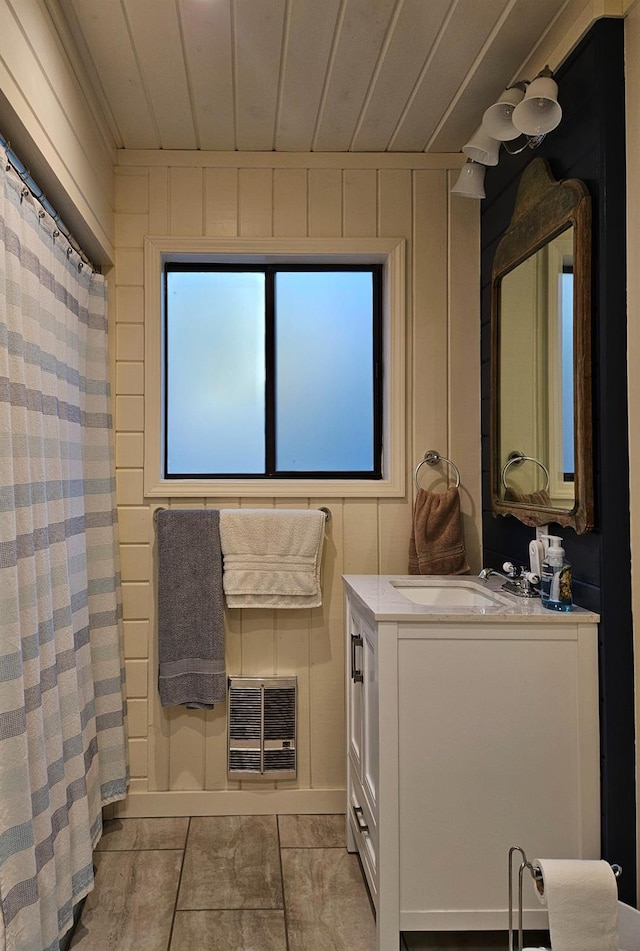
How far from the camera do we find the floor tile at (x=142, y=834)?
250 cm

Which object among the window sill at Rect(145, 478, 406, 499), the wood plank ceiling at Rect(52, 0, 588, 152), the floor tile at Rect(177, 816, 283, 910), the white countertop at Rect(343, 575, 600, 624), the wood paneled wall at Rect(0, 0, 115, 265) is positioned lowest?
the floor tile at Rect(177, 816, 283, 910)

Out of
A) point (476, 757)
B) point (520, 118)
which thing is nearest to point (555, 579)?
point (476, 757)

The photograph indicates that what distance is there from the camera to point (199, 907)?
2121 mm

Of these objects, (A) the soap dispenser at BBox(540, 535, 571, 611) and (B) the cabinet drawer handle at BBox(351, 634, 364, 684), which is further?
(B) the cabinet drawer handle at BBox(351, 634, 364, 684)

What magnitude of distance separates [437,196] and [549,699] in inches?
74.2

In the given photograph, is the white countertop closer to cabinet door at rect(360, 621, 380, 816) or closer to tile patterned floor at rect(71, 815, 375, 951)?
cabinet door at rect(360, 621, 380, 816)

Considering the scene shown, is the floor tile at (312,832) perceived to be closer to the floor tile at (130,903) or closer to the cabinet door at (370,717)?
the floor tile at (130,903)

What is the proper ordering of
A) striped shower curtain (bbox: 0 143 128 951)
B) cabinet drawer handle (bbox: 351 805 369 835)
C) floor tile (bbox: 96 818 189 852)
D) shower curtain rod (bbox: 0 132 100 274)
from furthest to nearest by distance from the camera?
1. floor tile (bbox: 96 818 189 852)
2. cabinet drawer handle (bbox: 351 805 369 835)
3. shower curtain rod (bbox: 0 132 100 274)
4. striped shower curtain (bbox: 0 143 128 951)

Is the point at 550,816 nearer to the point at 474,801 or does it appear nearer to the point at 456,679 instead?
the point at 474,801

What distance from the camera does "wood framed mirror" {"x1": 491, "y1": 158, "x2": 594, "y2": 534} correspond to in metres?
1.86

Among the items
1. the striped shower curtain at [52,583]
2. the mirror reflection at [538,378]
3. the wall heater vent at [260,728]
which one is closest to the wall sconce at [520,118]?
the mirror reflection at [538,378]

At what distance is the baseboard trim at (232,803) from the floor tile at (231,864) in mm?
34

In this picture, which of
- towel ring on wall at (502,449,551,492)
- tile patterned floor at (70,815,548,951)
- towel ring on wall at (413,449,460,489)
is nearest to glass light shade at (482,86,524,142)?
towel ring on wall at (502,449,551,492)

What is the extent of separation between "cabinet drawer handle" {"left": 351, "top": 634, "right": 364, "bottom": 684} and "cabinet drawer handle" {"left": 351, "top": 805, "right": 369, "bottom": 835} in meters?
0.38
